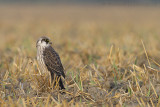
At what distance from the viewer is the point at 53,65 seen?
4.53m

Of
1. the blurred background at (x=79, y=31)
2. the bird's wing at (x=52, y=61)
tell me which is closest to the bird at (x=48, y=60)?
→ the bird's wing at (x=52, y=61)

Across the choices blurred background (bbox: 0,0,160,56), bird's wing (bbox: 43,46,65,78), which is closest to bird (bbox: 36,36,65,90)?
bird's wing (bbox: 43,46,65,78)

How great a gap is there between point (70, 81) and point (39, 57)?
64cm

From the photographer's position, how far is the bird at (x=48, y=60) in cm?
449

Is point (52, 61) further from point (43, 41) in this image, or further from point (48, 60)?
point (43, 41)

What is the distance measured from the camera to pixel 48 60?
4.49 meters

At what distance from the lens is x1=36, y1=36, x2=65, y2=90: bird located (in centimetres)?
449

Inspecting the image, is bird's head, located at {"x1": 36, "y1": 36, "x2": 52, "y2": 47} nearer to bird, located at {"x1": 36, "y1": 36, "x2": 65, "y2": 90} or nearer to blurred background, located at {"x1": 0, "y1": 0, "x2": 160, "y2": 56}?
bird, located at {"x1": 36, "y1": 36, "x2": 65, "y2": 90}

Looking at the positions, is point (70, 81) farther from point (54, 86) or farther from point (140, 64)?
point (140, 64)

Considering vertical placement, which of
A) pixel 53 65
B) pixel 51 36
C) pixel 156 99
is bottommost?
pixel 156 99

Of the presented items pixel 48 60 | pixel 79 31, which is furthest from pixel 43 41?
pixel 79 31

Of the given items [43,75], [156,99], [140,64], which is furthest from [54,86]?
[140,64]

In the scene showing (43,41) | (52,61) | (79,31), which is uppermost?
(43,41)

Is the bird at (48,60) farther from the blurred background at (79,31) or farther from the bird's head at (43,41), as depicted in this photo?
the blurred background at (79,31)
